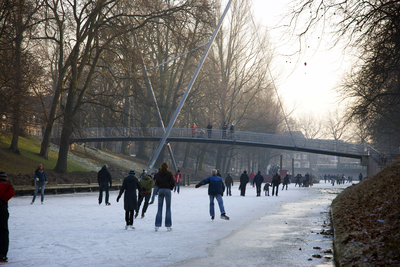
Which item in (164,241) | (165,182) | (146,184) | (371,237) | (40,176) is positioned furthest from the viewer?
(40,176)

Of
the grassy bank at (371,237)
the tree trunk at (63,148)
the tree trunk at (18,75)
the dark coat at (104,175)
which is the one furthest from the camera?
the tree trunk at (63,148)

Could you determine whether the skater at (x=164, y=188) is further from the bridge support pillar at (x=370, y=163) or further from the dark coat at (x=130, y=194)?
the bridge support pillar at (x=370, y=163)

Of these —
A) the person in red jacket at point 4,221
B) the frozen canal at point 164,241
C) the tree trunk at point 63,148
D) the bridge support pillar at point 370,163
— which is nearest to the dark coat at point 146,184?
the frozen canal at point 164,241

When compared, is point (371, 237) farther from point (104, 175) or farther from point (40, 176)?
point (40, 176)

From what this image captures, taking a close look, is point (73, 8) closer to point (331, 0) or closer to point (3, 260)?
point (331, 0)

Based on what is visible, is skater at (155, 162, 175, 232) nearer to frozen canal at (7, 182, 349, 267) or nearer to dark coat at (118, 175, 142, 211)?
frozen canal at (7, 182, 349, 267)

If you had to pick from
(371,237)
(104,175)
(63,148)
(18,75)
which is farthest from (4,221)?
(63,148)

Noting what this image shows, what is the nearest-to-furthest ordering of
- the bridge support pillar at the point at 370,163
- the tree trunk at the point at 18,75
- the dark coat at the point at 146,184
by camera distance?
the dark coat at the point at 146,184, the tree trunk at the point at 18,75, the bridge support pillar at the point at 370,163

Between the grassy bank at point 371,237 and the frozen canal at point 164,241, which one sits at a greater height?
the grassy bank at point 371,237

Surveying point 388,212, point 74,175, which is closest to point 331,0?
point 388,212

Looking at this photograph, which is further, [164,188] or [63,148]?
[63,148]

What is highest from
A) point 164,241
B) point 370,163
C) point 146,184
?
point 370,163

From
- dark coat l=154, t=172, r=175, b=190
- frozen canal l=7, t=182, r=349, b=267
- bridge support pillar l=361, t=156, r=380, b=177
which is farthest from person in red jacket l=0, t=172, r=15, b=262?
bridge support pillar l=361, t=156, r=380, b=177

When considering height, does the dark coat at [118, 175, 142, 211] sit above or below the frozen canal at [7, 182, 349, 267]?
above
